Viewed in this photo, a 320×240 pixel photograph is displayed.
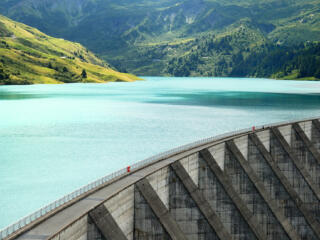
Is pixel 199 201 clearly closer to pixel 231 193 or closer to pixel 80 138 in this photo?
pixel 231 193

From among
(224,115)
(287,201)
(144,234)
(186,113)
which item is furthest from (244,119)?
(144,234)

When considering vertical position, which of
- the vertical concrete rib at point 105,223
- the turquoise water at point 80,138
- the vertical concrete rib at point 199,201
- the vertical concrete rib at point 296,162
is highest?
the turquoise water at point 80,138

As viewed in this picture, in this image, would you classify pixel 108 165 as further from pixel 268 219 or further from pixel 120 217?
pixel 120 217

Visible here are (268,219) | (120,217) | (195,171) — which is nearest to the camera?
(120,217)

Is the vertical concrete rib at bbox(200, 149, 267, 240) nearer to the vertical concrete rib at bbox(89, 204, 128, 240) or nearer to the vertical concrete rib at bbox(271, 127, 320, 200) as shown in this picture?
the vertical concrete rib at bbox(271, 127, 320, 200)

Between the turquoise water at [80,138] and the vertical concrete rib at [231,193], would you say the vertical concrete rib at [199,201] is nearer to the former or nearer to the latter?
the vertical concrete rib at [231,193]

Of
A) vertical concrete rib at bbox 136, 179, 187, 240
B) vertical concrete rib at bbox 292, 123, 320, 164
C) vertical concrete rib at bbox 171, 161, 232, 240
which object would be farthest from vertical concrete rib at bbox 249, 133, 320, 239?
vertical concrete rib at bbox 136, 179, 187, 240

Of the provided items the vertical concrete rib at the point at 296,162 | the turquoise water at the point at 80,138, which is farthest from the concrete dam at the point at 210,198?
the turquoise water at the point at 80,138
